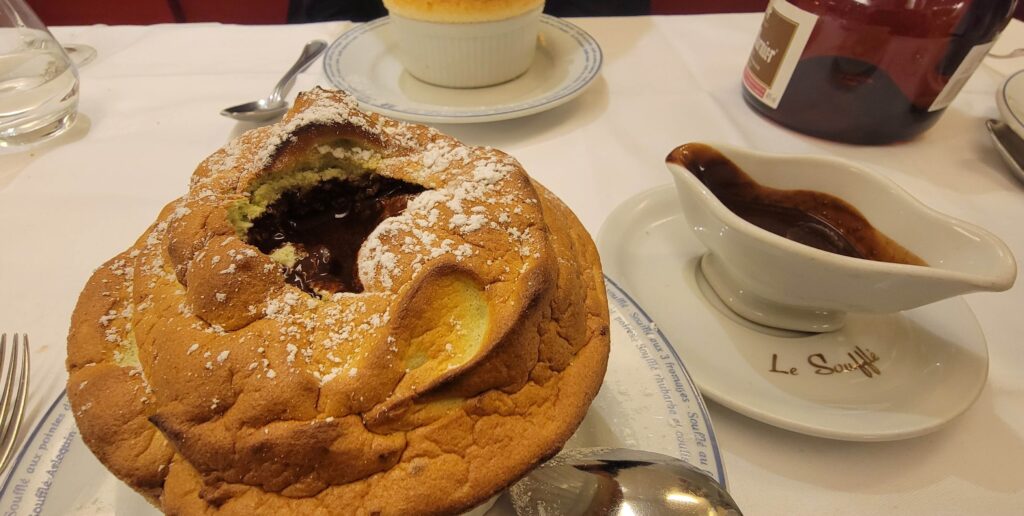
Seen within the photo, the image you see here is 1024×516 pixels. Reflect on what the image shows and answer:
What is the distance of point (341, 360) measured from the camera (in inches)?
29.1

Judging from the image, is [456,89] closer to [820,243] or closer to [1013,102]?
[820,243]

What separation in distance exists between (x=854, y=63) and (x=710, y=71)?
64cm

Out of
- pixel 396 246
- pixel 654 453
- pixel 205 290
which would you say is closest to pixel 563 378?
pixel 654 453

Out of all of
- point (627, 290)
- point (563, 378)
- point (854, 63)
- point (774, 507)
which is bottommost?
point (774, 507)

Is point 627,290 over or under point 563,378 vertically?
under

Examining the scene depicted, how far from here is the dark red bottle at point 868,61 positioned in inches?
59.0

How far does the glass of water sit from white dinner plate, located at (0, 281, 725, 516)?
1.27 m

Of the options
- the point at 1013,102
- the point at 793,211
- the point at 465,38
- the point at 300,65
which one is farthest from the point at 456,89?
the point at 1013,102

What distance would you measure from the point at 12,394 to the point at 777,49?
206 cm

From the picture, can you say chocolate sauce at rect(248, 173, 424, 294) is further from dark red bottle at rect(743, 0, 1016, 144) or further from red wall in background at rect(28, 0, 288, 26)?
red wall in background at rect(28, 0, 288, 26)

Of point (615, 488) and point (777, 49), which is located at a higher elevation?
point (777, 49)

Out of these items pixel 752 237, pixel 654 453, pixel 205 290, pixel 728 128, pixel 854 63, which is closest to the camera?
pixel 205 290

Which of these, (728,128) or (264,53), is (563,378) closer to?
(728,128)

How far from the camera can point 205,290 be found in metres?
0.76
